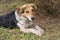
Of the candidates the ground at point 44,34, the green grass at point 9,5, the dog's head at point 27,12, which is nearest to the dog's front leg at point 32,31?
the ground at point 44,34

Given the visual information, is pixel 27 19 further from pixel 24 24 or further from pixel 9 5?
pixel 9 5

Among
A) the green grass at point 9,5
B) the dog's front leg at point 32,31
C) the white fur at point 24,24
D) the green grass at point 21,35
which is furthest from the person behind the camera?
the green grass at point 9,5

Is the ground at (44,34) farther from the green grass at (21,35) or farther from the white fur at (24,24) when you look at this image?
the white fur at (24,24)

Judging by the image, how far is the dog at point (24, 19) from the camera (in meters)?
5.58

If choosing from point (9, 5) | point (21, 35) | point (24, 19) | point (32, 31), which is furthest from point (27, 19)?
point (9, 5)

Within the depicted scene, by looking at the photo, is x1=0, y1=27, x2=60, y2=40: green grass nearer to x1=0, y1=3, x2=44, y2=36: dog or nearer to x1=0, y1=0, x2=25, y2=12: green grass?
x1=0, y1=3, x2=44, y2=36: dog

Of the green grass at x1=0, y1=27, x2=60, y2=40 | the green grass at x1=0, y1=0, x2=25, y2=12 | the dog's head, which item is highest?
the dog's head

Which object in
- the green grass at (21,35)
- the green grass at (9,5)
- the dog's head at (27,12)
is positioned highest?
the dog's head at (27,12)

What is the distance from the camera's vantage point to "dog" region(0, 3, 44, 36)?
5582mm

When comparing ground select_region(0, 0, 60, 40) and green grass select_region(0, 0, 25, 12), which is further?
green grass select_region(0, 0, 25, 12)

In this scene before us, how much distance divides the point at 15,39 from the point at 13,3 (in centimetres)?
333

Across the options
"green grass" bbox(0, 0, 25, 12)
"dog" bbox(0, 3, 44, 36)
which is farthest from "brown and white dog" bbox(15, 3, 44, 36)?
"green grass" bbox(0, 0, 25, 12)

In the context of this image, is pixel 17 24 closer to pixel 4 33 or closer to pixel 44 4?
pixel 4 33

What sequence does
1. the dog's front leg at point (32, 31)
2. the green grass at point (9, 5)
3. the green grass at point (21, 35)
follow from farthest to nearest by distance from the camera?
the green grass at point (9, 5), the dog's front leg at point (32, 31), the green grass at point (21, 35)
